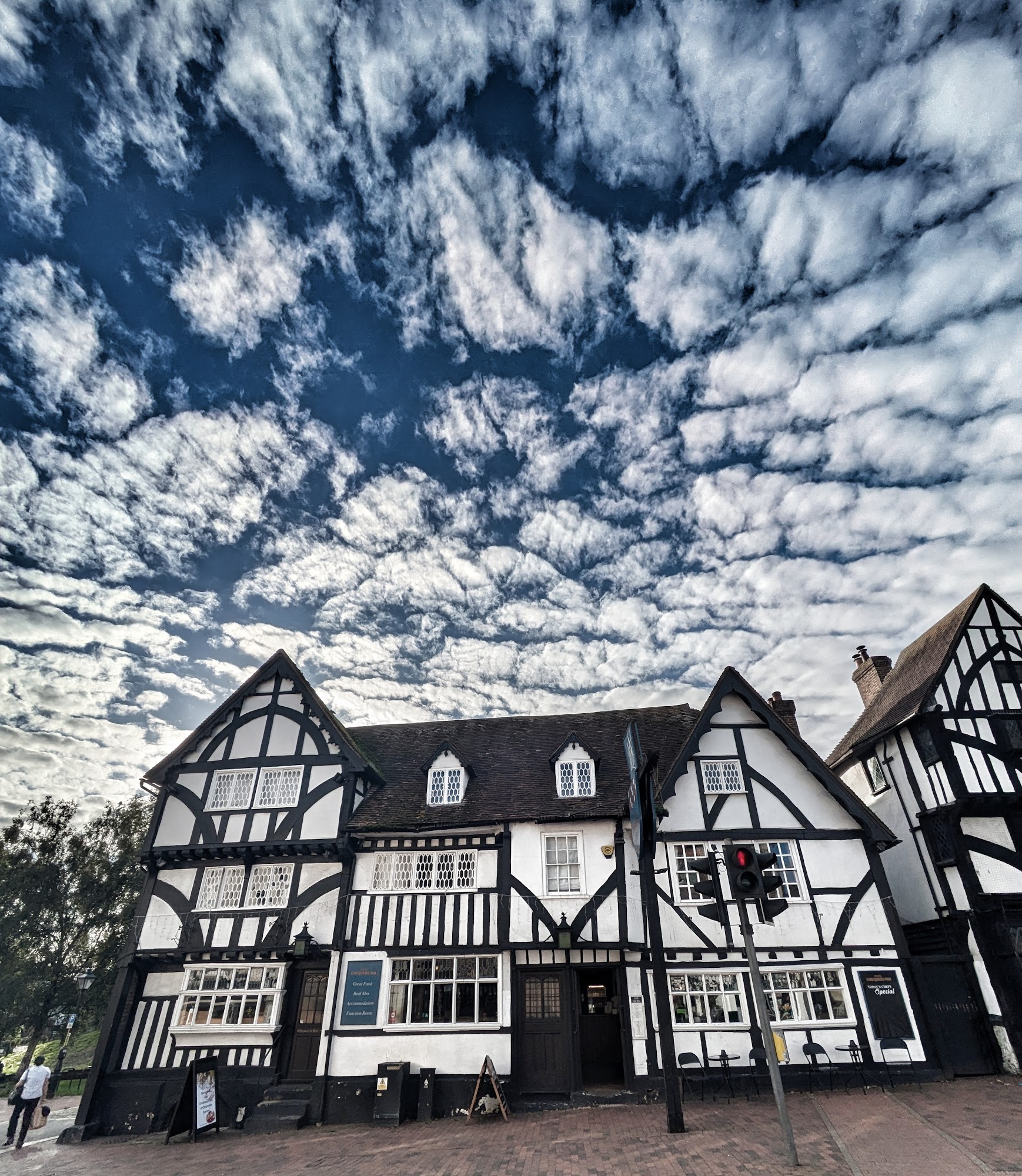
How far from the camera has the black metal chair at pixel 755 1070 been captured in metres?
13.4

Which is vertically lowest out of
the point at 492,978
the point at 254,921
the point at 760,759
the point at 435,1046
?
the point at 435,1046

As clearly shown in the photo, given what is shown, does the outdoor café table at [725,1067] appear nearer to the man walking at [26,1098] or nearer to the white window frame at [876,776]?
the white window frame at [876,776]

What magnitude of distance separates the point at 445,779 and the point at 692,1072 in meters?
9.20

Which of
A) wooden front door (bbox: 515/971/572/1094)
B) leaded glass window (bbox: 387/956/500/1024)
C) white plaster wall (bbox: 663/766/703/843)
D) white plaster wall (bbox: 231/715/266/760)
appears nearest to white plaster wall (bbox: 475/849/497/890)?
leaded glass window (bbox: 387/956/500/1024)

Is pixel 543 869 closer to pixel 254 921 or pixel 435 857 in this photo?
pixel 435 857

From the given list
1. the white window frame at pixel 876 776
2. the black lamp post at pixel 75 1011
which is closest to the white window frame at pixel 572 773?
the white window frame at pixel 876 776

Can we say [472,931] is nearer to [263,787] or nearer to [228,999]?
[228,999]

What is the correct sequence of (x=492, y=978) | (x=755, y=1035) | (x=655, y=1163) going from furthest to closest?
(x=492, y=978) < (x=755, y=1035) < (x=655, y=1163)

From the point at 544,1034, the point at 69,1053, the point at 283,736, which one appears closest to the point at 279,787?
the point at 283,736

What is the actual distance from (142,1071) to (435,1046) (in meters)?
7.56

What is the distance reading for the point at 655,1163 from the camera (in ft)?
29.5

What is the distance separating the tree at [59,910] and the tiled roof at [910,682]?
30934 mm

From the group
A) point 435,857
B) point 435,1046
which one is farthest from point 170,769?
point 435,1046

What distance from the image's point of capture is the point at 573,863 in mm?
16047
